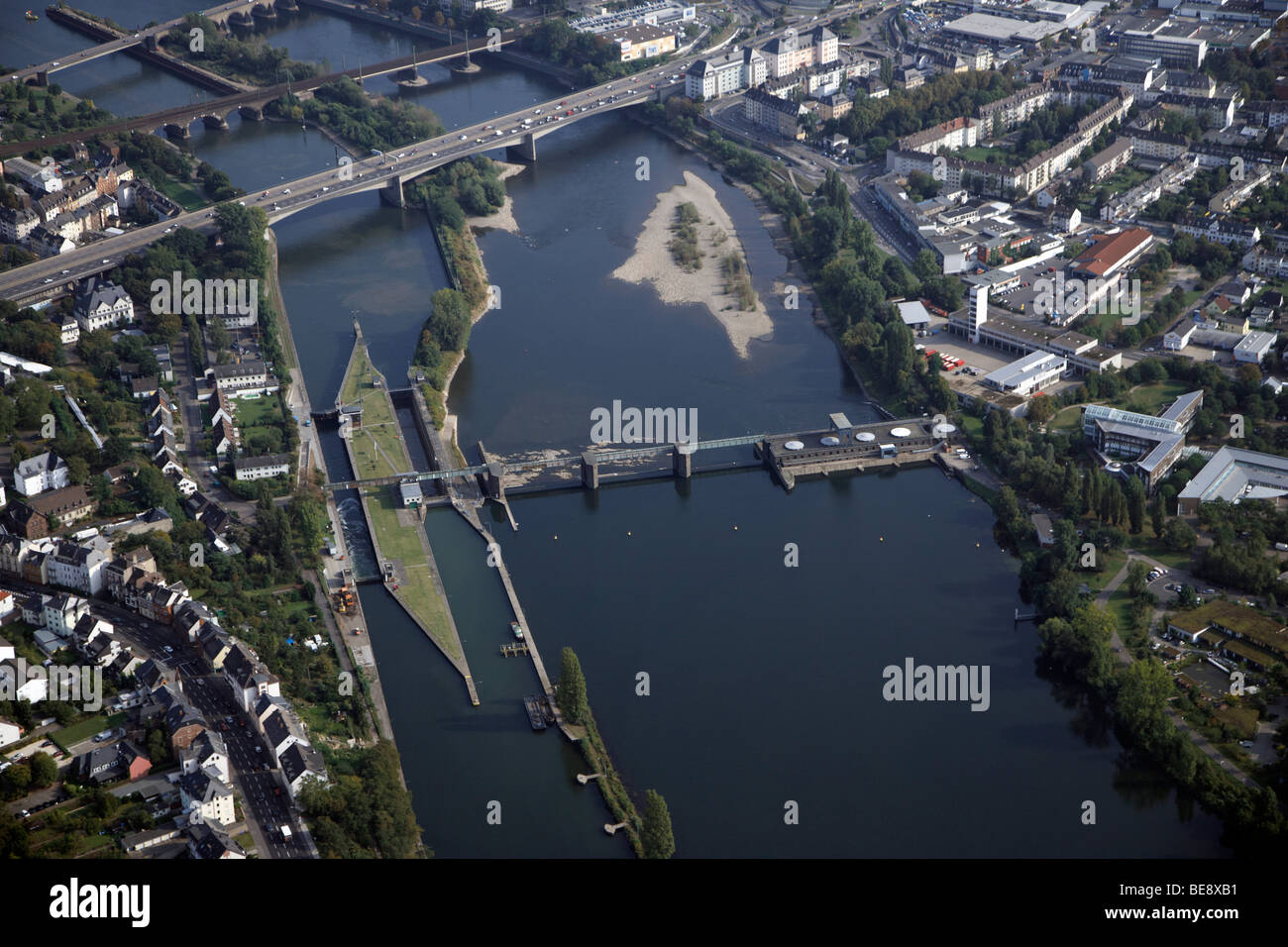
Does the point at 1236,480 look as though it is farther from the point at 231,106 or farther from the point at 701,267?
the point at 231,106

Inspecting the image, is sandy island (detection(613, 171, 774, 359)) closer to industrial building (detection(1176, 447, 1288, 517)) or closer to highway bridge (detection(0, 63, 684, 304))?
highway bridge (detection(0, 63, 684, 304))

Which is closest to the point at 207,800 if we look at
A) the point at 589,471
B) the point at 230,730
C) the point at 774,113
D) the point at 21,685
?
the point at 230,730

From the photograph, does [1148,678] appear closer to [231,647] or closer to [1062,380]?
[1062,380]

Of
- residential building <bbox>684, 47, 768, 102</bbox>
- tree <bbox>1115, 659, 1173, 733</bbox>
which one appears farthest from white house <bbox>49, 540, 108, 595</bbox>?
residential building <bbox>684, 47, 768, 102</bbox>

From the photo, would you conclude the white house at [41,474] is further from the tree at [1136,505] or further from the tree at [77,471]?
the tree at [1136,505]

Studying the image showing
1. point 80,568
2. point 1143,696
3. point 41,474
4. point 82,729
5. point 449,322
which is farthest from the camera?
point 449,322

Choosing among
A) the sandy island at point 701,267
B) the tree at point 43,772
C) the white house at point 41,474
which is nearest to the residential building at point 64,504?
the white house at point 41,474
